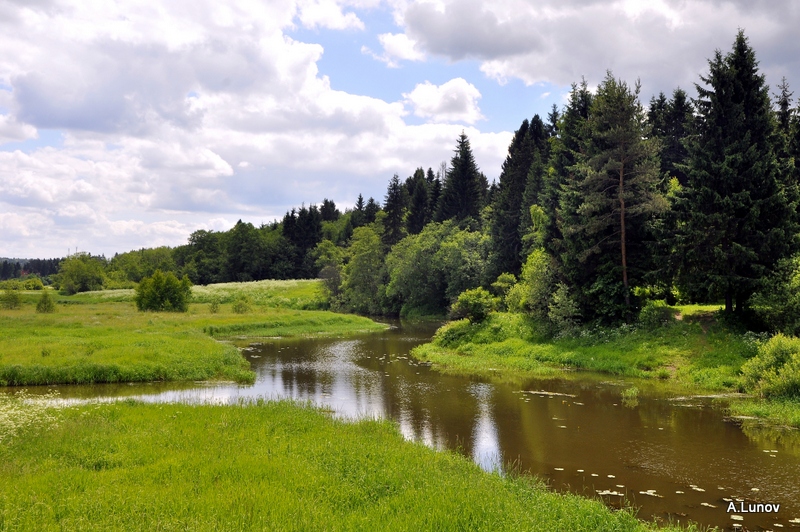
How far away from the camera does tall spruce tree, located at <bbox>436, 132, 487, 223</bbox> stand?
8388 centimetres

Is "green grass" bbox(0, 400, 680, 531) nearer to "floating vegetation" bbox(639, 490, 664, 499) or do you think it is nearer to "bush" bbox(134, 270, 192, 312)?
"floating vegetation" bbox(639, 490, 664, 499)

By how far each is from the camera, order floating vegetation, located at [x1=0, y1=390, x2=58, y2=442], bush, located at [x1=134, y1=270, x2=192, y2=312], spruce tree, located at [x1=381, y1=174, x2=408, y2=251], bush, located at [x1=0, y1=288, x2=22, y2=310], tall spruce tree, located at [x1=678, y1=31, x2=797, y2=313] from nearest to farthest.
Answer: floating vegetation, located at [x1=0, y1=390, x2=58, y2=442], tall spruce tree, located at [x1=678, y1=31, x2=797, y2=313], bush, located at [x1=0, y1=288, x2=22, y2=310], bush, located at [x1=134, y1=270, x2=192, y2=312], spruce tree, located at [x1=381, y1=174, x2=408, y2=251]

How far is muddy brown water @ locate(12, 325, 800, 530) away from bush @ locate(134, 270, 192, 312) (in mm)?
30323

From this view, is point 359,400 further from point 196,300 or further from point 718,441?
point 196,300

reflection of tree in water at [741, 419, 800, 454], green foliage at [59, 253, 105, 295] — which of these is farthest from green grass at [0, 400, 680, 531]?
green foliage at [59, 253, 105, 295]

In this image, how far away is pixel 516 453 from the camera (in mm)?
15625

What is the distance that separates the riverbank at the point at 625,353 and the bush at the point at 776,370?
0.62 metres

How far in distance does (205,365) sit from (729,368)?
84.0 ft

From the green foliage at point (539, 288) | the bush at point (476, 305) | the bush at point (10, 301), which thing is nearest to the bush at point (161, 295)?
the bush at point (10, 301)

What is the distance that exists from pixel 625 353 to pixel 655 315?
343cm

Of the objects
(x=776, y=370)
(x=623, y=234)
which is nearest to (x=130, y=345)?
(x=623, y=234)

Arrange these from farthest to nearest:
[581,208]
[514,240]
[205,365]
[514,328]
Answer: [514,240] < [514,328] < [581,208] < [205,365]

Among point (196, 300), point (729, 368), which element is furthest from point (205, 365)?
point (196, 300)

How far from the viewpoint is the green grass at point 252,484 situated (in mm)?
8461
